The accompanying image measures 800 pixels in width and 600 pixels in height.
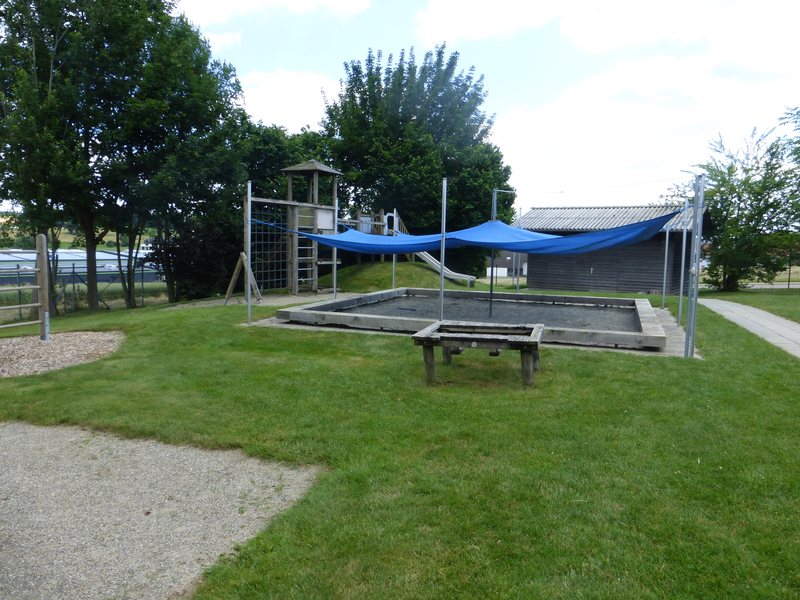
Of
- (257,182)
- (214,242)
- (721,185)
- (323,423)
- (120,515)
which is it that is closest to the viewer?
(120,515)

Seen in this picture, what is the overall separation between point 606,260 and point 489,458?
19642mm

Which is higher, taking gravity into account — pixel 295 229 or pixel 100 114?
pixel 100 114

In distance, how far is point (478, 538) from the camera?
2795mm

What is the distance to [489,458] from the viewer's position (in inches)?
150

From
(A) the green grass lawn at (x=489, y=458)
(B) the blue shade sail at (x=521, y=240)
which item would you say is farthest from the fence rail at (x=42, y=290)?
(B) the blue shade sail at (x=521, y=240)

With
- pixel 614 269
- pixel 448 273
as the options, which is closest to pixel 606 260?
pixel 614 269

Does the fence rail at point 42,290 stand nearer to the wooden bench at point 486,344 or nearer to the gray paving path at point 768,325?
the wooden bench at point 486,344

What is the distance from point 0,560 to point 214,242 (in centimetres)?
1507

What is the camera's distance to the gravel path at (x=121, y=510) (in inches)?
98.8

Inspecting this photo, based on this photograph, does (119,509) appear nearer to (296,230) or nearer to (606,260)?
(296,230)

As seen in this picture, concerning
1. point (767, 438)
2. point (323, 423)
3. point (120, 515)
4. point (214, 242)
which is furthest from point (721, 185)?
point (120, 515)

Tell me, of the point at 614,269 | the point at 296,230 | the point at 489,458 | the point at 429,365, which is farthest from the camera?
the point at 614,269

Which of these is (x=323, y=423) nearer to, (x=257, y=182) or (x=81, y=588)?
(x=81, y=588)

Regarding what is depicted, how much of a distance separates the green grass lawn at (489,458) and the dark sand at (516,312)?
2.23 m
